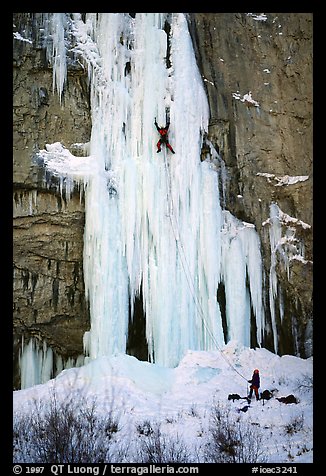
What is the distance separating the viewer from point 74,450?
27.8 ft

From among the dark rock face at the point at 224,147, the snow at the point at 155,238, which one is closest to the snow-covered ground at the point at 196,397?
the snow at the point at 155,238

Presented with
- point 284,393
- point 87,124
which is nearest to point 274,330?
point 284,393

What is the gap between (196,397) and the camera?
1113 centimetres

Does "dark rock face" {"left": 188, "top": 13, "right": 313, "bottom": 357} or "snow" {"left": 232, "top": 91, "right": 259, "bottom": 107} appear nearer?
"dark rock face" {"left": 188, "top": 13, "right": 313, "bottom": 357}

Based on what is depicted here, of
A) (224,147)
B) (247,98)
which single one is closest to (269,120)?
(247,98)

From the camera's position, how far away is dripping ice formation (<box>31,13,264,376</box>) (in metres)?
11.9

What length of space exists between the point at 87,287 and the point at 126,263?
3.25 ft

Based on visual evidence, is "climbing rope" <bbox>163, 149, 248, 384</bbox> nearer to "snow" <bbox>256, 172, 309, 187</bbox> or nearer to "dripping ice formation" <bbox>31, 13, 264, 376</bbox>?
"dripping ice formation" <bbox>31, 13, 264, 376</bbox>

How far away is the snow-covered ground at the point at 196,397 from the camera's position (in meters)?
9.40

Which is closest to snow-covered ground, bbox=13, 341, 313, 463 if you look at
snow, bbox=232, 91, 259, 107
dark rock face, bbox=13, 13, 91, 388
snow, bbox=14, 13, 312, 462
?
snow, bbox=14, 13, 312, 462

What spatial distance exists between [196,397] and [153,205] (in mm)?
4136

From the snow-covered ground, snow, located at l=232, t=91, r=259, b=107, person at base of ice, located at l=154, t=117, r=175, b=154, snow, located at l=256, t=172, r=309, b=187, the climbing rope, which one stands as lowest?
the snow-covered ground

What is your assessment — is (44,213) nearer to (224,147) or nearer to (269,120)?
(224,147)

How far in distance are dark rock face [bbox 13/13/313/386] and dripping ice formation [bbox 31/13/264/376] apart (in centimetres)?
37
